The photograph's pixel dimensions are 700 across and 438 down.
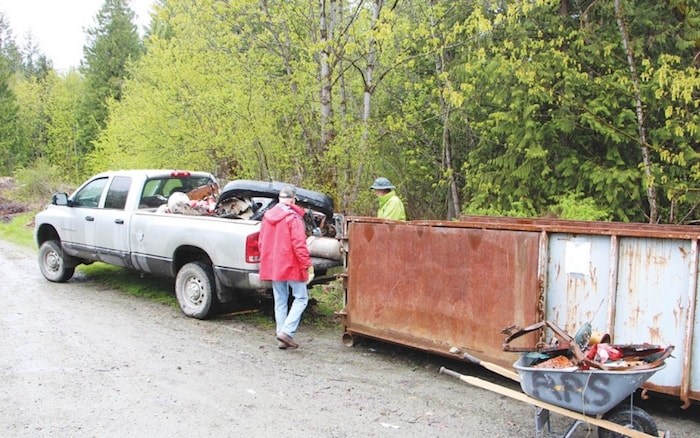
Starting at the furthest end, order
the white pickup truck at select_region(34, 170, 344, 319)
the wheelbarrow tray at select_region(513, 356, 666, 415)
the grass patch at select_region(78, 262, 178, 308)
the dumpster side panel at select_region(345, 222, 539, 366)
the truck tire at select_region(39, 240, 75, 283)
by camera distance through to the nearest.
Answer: the truck tire at select_region(39, 240, 75, 283)
the grass patch at select_region(78, 262, 178, 308)
the white pickup truck at select_region(34, 170, 344, 319)
the dumpster side panel at select_region(345, 222, 539, 366)
the wheelbarrow tray at select_region(513, 356, 666, 415)

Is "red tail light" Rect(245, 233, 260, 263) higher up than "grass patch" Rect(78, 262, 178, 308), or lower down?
higher up

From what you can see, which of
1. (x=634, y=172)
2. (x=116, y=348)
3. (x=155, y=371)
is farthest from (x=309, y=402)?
(x=634, y=172)

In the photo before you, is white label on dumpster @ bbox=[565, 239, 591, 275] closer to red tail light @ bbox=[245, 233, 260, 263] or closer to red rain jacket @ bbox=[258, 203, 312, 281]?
red rain jacket @ bbox=[258, 203, 312, 281]

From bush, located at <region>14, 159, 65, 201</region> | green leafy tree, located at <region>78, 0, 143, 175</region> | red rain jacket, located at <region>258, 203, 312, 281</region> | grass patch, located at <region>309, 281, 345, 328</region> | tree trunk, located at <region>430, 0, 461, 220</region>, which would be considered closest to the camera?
red rain jacket, located at <region>258, 203, 312, 281</region>

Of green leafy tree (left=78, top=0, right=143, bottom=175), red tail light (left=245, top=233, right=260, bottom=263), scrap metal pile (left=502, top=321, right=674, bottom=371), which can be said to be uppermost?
green leafy tree (left=78, top=0, right=143, bottom=175)

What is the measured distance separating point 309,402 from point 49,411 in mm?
2122

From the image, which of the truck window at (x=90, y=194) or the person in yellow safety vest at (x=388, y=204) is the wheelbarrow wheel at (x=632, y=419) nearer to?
the person in yellow safety vest at (x=388, y=204)

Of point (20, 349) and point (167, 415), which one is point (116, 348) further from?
point (167, 415)

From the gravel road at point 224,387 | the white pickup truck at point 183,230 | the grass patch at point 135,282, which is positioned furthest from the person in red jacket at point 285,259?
the grass patch at point 135,282

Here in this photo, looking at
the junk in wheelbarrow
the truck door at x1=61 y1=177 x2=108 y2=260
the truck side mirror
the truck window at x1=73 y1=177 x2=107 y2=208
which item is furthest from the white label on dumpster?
the truck side mirror

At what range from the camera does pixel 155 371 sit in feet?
18.9

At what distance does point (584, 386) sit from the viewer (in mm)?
3801

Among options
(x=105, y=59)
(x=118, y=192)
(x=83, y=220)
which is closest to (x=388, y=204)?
(x=118, y=192)

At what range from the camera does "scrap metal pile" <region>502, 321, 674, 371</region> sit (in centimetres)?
385
